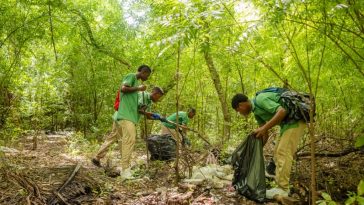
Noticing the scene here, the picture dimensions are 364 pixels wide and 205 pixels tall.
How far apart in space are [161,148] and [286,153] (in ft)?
10.2

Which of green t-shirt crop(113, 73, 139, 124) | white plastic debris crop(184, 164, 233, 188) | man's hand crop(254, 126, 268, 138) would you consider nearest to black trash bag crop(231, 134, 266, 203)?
man's hand crop(254, 126, 268, 138)

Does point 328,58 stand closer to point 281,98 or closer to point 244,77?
point 281,98

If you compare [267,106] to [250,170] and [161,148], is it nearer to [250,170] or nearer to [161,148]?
[250,170]

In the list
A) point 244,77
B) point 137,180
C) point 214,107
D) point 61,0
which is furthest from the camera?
point 214,107

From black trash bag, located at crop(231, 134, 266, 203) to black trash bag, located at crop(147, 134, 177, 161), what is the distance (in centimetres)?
248

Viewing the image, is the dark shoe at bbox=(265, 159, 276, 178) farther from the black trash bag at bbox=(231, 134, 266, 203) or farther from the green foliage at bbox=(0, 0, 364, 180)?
the green foliage at bbox=(0, 0, 364, 180)

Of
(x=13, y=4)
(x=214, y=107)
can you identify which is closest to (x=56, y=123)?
(x=214, y=107)

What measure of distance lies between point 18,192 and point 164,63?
5.56 meters

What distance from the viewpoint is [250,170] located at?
4.47 m

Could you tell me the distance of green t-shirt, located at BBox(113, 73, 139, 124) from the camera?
18.6 feet

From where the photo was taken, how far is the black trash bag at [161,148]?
6980mm

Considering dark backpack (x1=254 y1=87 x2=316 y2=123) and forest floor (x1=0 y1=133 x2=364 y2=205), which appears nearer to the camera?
forest floor (x1=0 y1=133 x2=364 y2=205)

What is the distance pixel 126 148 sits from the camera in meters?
5.58


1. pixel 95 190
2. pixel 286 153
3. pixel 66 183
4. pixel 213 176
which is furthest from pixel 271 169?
pixel 66 183
